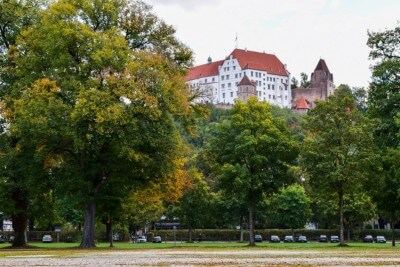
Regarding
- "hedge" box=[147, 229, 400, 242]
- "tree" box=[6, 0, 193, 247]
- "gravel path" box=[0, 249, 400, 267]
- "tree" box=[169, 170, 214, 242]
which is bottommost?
"gravel path" box=[0, 249, 400, 267]

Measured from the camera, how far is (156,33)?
44938mm

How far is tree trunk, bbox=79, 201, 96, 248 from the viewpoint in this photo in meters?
41.6

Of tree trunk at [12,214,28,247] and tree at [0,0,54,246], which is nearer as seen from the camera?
tree at [0,0,54,246]

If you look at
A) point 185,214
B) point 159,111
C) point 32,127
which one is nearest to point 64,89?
point 32,127

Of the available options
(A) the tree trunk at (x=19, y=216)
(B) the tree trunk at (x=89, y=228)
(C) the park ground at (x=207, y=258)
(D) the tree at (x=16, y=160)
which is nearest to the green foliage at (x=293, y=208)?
(D) the tree at (x=16, y=160)

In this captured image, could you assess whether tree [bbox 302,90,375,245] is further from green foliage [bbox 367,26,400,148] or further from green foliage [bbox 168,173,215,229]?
green foliage [bbox 168,173,215,229]

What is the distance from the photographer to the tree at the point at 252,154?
5031cm

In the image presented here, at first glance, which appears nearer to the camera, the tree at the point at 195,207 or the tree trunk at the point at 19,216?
the tree trunk at the point at 19,216

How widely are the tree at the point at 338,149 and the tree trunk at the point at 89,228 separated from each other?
16.4 meters

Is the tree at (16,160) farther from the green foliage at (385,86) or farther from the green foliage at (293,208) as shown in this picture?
the green foliage at (293,208)

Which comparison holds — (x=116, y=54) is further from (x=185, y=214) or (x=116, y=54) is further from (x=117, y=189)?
(x=185, y=214)

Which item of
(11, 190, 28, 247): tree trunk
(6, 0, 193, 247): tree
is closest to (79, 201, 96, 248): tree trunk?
(6, 0, 193, 247): tree

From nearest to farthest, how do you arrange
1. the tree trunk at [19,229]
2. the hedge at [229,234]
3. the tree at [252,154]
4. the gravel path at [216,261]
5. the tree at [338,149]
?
the gravel path at [216,261] → the tree trunk at [19,229] → the tree at [338,149] → the tree at [252,154] → the hedge at [229,234]

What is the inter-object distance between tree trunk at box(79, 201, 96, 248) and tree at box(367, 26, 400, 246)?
2167 centimetres
